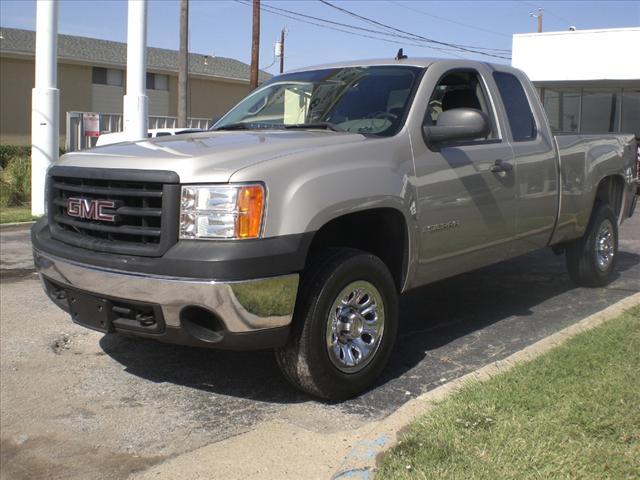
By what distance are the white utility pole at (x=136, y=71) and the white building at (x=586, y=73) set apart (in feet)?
42.3

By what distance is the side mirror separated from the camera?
4.68 metres

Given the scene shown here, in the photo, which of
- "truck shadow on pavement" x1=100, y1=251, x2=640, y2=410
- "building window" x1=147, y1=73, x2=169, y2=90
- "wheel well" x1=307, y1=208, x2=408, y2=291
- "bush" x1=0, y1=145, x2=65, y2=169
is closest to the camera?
"wheel well" x1=307, y1=208, x2=408, y2=291

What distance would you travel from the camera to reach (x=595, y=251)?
705 centimetres

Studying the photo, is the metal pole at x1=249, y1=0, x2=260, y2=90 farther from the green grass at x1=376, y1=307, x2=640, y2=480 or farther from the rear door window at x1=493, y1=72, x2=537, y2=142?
the green grass at x1=376, y1=307, x2=640, y2=480

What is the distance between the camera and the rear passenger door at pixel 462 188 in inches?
186

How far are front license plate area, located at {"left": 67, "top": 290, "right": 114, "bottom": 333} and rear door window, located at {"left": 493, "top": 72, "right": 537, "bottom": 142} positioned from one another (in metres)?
3.36

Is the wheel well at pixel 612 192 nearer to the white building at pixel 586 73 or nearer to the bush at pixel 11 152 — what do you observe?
the white building at pixel 586 73

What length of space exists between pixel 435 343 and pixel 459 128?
1.67 meters

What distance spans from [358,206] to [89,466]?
1949 millimetres

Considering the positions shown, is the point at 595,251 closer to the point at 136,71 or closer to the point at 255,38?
the point at 136,71

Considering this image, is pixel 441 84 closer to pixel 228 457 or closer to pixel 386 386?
pixel 386 386

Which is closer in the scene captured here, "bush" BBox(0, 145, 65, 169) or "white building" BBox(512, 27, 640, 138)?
"white building" BBox(512, 27, 640, 138)

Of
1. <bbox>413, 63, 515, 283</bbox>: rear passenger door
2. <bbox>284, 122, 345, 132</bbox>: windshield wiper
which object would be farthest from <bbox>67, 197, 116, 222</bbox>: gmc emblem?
<bbox>413, 63, 515, 283</bbox>: rear passenger door

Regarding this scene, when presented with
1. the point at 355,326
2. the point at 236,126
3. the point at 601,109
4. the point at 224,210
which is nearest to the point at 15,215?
the point at 236,126
